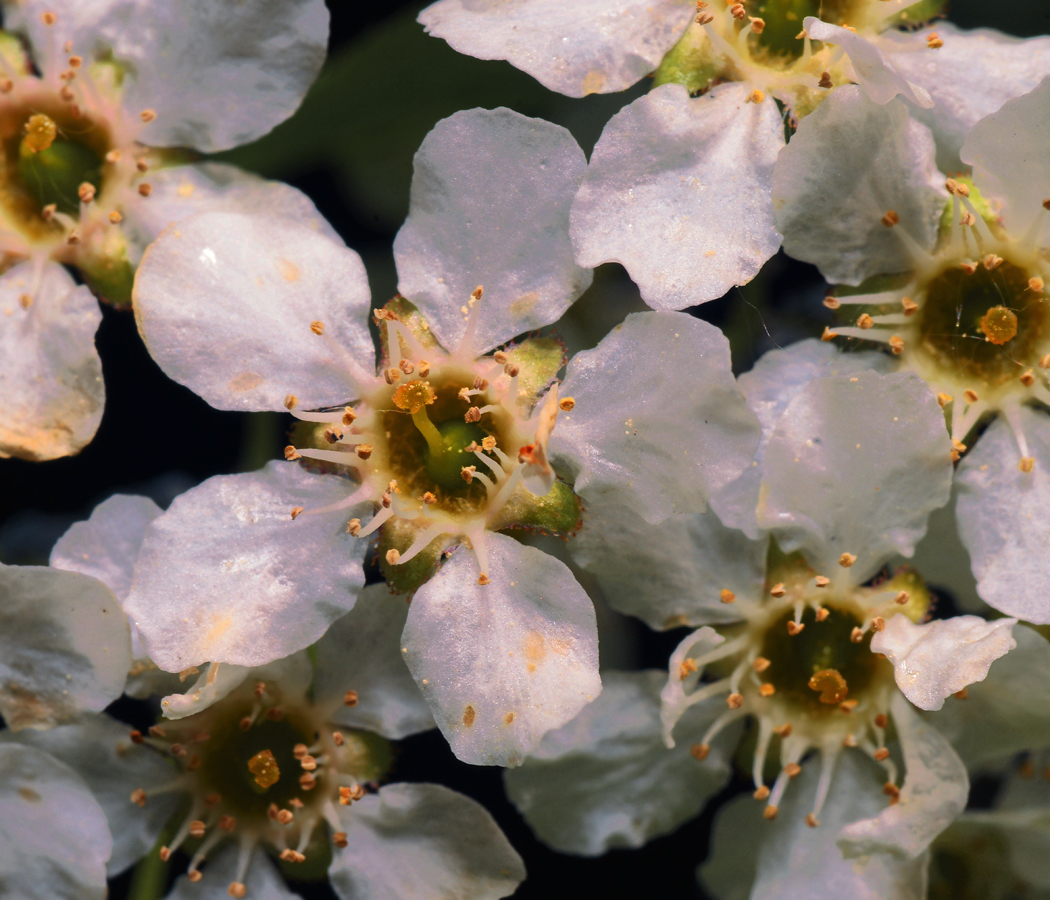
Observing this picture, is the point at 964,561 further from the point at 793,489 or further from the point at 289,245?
the point at 289,245

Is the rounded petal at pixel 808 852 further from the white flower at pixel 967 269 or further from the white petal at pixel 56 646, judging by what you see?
the white petal at pixel 56 646

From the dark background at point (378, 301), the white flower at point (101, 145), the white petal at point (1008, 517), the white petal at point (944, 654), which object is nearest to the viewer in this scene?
the white petal at point (944, 654)

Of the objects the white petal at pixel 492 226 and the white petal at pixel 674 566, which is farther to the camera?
the white petal at pixel 674 566

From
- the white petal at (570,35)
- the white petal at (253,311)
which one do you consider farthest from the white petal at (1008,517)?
the white petal at (253,311)

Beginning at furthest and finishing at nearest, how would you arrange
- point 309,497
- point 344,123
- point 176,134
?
1. point 344,123
2. point 176,134
3. point 309,497

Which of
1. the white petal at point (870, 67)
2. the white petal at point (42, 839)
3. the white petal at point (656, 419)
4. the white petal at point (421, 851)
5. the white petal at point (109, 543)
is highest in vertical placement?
the white petal at point (870, 67)

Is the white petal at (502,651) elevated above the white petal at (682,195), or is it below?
below

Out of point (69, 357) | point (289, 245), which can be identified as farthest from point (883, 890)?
point (69, 357)
